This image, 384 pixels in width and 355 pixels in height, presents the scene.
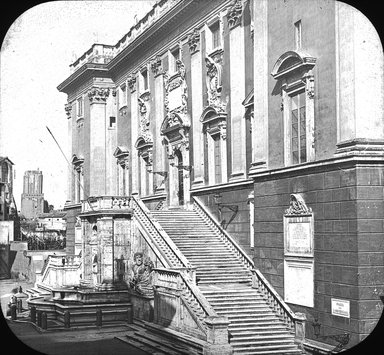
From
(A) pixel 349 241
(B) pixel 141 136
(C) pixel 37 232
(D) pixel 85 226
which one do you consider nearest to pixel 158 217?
(D) pixel 85 226

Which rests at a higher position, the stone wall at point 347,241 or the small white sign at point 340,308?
the stone wall at point 347,241

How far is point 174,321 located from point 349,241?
716cm

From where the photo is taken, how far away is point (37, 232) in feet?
235

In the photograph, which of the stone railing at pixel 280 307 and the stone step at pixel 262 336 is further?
the stone railing at pixel 280 307

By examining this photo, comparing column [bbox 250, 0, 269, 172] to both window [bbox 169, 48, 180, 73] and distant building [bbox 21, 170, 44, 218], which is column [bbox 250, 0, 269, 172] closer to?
window [bbox 169, 48, 180, 73]

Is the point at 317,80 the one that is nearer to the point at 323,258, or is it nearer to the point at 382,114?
the point at 382,114

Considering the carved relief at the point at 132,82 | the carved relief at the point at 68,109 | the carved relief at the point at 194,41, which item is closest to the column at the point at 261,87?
the carved relief at the point at 194,41

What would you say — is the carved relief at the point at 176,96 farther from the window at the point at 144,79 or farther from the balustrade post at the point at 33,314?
the balustrade post at the point at 33,314

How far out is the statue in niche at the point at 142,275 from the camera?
1020 inches

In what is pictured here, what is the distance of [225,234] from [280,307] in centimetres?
673

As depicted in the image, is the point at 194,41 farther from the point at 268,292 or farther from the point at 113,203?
the point at 268,292

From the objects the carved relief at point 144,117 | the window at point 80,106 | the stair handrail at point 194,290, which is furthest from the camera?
the window at point 80,106

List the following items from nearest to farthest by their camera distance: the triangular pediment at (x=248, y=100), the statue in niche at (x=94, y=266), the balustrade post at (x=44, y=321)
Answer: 1. the balustrade post at (x=44, y=321)
2. the triangular pediment at (x=248, y=100)
3. the statue in niche at (x=94, y=266)

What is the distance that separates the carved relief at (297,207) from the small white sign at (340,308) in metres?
2.84
